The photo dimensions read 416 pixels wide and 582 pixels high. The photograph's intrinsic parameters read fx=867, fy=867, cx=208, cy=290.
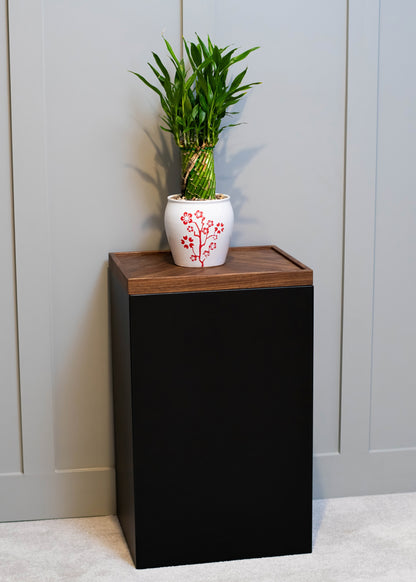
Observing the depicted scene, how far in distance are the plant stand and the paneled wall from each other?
22cm

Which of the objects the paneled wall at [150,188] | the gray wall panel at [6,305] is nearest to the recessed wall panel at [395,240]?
the paneled wall at [150,188]

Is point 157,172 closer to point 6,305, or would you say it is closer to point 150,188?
point 150,188

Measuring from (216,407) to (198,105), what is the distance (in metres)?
0.82

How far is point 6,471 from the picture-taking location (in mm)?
2646

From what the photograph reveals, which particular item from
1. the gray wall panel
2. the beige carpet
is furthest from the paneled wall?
the beige carpet

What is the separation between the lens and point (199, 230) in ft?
7.66

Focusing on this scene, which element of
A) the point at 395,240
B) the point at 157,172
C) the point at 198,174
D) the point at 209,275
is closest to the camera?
the point at 209,275

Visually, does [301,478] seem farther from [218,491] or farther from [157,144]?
[157,144]

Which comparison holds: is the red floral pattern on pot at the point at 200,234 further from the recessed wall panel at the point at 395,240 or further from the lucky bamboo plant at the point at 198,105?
the recessed wall panel at the point at 395,240

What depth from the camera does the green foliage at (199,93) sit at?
7.58 feet

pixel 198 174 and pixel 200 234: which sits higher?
pixel 198 174

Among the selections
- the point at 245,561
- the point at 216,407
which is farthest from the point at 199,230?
the point at 245,561

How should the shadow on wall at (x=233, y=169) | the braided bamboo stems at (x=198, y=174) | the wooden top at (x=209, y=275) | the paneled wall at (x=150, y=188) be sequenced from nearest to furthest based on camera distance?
the wooden top at (x=209, y=275)
the braided bamboo stems at (x=198, y=174)
the paneled wall at (x=150, y=188)
the shadow on wall at (x=233, y=169)

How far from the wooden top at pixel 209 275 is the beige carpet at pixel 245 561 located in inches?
30.5
